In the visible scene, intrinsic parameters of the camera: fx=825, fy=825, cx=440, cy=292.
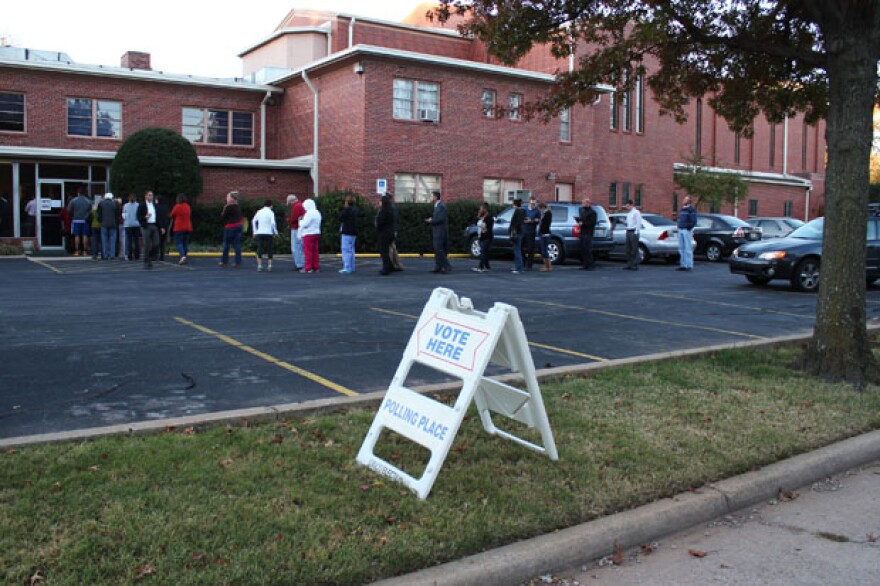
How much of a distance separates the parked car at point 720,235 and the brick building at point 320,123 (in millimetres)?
6219

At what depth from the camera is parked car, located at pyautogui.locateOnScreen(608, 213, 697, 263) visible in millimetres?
23453

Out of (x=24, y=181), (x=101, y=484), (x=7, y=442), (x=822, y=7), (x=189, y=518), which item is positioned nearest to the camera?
(x=189, y=518)

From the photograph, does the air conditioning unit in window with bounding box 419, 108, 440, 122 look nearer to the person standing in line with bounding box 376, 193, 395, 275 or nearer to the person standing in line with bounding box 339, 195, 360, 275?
the person standing in line with bounding box 339, 195, 360, 275

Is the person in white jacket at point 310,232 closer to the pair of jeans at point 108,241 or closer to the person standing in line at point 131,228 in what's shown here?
the person standing in line at point 131,228

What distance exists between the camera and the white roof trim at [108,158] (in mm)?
25344

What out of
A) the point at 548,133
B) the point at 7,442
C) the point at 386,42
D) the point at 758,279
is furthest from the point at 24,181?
the point at 7,442

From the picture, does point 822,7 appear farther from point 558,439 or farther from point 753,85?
point 558,439

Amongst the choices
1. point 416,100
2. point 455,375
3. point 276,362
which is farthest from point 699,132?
point 455,375

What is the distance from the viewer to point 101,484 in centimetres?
432

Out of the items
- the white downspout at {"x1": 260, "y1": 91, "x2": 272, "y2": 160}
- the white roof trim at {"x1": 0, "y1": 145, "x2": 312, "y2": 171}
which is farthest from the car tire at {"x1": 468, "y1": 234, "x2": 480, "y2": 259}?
the white downspout at {"x1": 260, "y1": 91, "x2": 272, "y2": 160}

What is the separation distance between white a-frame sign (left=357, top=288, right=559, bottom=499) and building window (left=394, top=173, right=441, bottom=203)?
74.1 ft

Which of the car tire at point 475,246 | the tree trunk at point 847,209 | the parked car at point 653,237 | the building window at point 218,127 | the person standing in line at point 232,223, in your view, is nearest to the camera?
the tree trunk at point 847,209

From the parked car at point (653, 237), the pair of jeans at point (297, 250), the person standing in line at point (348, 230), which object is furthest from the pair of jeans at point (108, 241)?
the parked car at point (653, 237)

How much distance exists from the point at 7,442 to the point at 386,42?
28650mm
